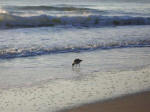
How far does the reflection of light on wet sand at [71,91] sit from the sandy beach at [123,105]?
0.20 meters

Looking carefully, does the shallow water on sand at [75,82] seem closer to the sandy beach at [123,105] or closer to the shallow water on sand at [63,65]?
the shallow water on sand at [63,65]

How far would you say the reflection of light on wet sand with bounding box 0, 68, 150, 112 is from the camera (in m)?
5.13

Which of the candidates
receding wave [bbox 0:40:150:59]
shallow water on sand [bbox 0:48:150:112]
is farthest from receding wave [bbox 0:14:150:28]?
shallow water on sand [bbox 0:48:150:112]

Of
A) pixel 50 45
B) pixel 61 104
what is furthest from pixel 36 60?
pixel 61 104

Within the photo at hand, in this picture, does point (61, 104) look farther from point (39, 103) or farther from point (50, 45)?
point (50, 45)

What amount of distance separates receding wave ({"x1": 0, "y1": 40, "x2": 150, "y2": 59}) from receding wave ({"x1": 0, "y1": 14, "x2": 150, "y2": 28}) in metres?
6.84

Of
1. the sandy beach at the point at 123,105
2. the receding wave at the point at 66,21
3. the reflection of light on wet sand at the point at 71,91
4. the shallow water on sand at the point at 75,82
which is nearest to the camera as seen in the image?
the sandy beach at the point at 123,105

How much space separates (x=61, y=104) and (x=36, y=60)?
3308mm

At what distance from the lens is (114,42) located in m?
11.2

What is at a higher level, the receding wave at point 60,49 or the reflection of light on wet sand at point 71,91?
the receding wave at point 60,49

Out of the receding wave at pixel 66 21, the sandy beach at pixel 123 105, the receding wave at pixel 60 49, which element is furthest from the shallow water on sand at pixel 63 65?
the receding wave at pixel 66 21

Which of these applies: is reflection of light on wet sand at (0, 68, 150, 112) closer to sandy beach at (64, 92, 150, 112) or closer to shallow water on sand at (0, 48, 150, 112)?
shallow water on sand at (0, 48, 150, 112)

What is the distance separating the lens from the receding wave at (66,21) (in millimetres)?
17455

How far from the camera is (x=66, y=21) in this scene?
18.5 metres
